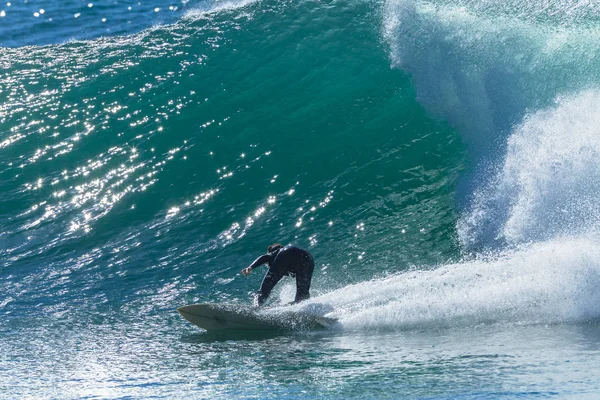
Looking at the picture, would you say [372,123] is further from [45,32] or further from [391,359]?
[45,32]

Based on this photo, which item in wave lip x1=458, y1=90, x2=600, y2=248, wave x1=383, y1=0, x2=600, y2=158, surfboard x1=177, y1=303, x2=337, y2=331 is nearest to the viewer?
surfboard x1=177, y1=303, x2=337, y2=331

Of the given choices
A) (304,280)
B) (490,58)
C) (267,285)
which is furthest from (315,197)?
(490,58)

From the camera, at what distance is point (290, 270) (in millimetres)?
10031

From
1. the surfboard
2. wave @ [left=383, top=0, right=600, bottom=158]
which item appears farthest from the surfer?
wave @ [left=383, top=0, right=600, bottom=158]

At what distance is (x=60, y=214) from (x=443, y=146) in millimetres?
6790

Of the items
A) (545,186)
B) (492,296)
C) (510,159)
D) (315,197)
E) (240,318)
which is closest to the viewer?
(492,296)

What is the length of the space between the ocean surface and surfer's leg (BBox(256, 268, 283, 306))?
2.09 ft

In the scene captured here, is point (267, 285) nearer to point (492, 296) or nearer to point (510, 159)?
point (492, 296)

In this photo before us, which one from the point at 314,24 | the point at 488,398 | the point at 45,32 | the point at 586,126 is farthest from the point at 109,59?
the point at 488,398

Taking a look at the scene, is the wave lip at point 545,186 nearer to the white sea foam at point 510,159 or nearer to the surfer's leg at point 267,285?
the white sea foam at point 510,159

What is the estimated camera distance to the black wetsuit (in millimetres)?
10016

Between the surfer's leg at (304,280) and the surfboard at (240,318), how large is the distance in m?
0.69

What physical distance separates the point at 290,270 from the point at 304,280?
0.23m

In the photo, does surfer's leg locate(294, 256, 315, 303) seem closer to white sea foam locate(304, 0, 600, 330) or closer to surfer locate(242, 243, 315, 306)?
surfer locate(242, 243, 315, 306)
